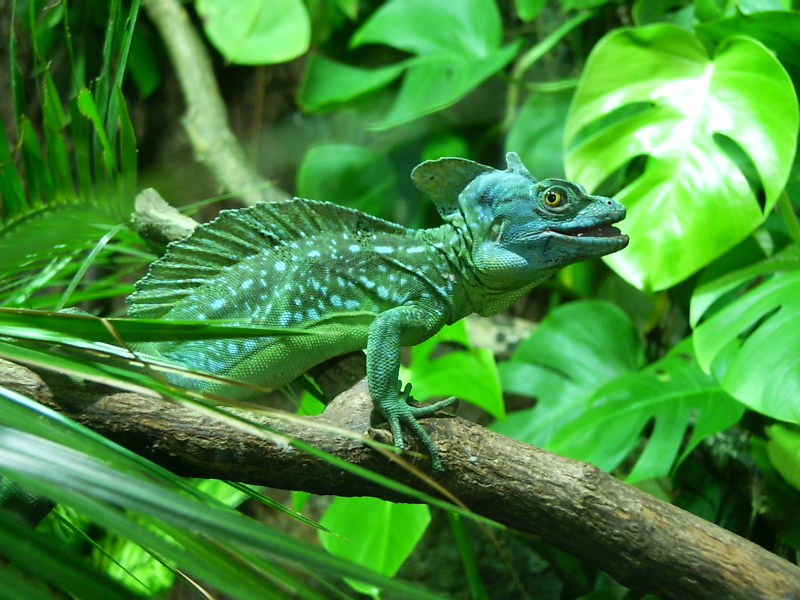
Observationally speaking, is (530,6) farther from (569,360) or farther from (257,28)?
(569,360)

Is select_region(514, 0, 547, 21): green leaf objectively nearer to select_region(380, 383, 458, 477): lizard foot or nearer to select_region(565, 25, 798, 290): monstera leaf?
select_region(565, 25, 798, 290): monstera leaf

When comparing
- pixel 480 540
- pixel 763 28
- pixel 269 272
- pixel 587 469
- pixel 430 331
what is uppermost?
pixel 763 28

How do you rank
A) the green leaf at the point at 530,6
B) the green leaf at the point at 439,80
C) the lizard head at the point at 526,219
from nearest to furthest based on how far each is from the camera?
1. the lizard head at the point at 526,219
2. the green leaf at the point at 439,80
3. the green leaf at the point at 530,6

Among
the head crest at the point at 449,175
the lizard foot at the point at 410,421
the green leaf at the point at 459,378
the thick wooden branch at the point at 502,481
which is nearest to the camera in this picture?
the thick wooden branch at the point at 502,481

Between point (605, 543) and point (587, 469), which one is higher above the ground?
point (587, 469)

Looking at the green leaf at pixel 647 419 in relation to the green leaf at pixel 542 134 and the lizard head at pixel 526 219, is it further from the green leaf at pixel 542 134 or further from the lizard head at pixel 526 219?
the green leaf at pixel 542 134

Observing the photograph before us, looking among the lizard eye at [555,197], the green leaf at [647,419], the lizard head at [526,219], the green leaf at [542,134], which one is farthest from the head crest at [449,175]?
the green leaf at [542,134]

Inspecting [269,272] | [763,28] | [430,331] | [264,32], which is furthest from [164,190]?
[763,28]

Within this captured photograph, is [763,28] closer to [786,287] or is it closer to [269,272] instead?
[786,287]
